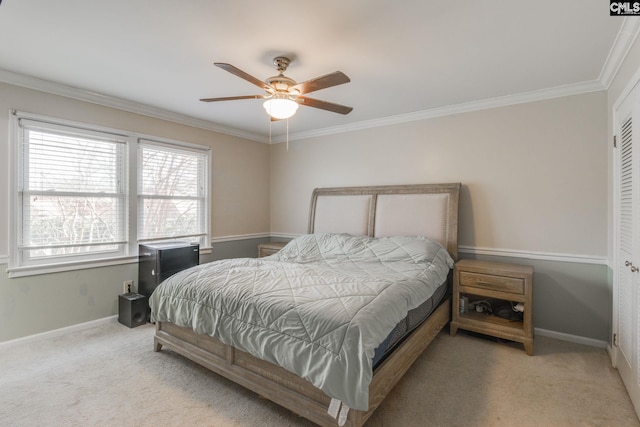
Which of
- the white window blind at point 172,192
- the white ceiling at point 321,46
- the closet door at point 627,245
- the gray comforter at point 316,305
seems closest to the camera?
the gray comforter at point 316,305

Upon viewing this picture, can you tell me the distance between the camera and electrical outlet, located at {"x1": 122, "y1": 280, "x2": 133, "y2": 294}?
348 cm

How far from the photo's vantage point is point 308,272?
103 inches

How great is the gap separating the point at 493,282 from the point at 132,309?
3.67 meters

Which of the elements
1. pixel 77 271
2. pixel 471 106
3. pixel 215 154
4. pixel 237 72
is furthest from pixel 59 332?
pixel 471 106

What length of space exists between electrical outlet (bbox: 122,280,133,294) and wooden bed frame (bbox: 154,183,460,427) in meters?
1.18

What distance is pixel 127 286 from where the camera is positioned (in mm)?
3500

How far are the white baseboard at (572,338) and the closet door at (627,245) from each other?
0.40m

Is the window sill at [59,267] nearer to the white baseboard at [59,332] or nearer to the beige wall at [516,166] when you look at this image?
the white baseboard at [59,332]

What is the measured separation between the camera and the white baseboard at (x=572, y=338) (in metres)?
2.78

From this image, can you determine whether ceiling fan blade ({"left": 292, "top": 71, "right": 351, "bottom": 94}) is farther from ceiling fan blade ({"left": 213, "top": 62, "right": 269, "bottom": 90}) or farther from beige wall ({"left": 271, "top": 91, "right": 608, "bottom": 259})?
beige wall ({"left": 271, "top": 91, "right": 608, "bottom": 259})

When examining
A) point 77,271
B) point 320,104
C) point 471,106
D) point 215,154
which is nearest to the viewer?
point 320,104

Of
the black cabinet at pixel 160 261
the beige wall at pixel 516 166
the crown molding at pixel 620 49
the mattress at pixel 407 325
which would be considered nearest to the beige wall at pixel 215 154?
the black cabinet at pixel 160 261

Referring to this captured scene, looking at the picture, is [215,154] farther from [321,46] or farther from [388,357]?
[388,357]

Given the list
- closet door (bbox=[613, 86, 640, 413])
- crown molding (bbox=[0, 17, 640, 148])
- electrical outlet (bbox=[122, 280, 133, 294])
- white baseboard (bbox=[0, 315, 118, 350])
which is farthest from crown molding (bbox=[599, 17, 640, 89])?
white baseboard (bbox=[0, 315, 118, 350])
